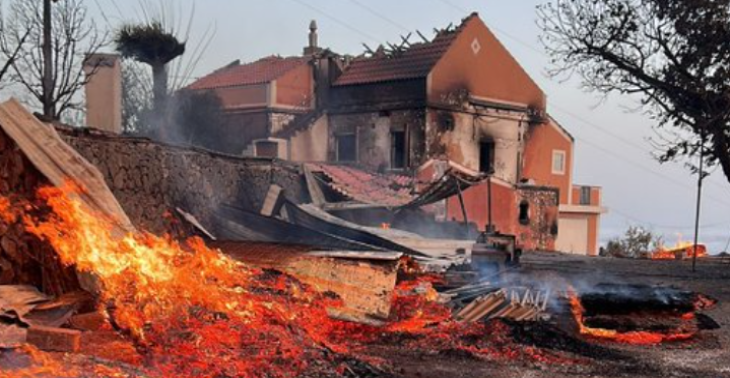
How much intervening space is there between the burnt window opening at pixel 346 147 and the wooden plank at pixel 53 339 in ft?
74.5

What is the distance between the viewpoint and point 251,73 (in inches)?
1235

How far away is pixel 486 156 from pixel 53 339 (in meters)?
25.5

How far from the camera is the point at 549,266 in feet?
51.3

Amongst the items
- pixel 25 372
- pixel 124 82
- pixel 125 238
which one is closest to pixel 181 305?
pixel 125 238

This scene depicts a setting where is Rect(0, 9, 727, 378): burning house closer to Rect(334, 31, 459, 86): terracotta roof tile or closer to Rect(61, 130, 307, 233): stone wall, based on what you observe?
Rect(61, 130, 307, 233): stone wall

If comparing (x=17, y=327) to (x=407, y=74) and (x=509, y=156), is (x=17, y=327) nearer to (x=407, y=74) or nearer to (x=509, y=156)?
(x=407, y=74)

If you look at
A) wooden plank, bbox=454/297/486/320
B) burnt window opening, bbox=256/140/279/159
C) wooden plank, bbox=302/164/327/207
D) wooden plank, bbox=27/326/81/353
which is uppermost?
burnt window opening, bbox=256/140/279/159

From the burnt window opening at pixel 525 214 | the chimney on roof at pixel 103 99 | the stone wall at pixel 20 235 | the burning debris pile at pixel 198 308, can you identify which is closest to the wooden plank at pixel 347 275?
the burning debris pile at pixel 198 308

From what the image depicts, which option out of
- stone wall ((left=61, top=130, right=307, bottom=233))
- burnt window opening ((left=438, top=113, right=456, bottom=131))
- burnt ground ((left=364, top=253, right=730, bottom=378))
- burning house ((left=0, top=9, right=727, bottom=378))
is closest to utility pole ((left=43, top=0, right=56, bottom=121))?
burning house ((left=0, top=9, right=727, bottom=378))

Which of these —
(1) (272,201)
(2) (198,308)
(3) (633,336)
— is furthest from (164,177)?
(3) (633,336)

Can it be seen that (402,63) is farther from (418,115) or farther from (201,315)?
(201,315)

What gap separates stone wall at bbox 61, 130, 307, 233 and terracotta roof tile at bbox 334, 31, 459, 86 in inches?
528

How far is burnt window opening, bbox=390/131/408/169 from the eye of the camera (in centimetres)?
2677

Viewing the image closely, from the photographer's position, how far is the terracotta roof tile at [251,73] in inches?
1165
